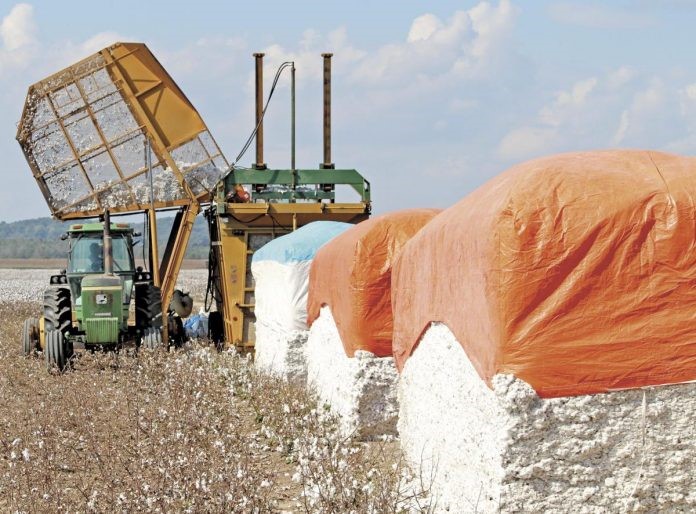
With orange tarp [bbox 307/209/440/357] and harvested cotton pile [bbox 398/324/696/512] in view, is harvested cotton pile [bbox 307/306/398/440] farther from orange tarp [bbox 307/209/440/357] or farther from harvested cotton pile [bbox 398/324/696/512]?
harvested cotton pile [bbox 398/324/696/512]

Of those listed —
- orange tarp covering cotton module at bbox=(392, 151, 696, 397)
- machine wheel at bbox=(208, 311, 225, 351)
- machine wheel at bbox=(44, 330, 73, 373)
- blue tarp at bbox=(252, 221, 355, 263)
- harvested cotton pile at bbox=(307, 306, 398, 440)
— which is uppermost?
orange tarp covering cotton module at bbox=(392, 151, 696, 397)

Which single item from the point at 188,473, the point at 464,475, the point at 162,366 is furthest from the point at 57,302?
the point at 464,475

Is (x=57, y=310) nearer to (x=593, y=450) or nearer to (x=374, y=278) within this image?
(x=374, y=278)

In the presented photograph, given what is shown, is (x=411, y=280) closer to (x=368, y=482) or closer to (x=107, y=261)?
(x=368, y=482)

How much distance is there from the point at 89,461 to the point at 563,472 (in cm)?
432

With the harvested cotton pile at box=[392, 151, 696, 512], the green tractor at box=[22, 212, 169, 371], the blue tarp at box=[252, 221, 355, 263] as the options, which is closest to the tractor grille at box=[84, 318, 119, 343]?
the green tractor at box=[22, 212, 169, 371]

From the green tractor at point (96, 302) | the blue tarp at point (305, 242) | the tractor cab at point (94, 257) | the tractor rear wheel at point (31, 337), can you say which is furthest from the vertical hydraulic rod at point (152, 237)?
the blue tarp at point (305, 242)

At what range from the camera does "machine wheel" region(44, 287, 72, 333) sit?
14117 mm

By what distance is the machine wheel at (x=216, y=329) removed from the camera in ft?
→ 54.7

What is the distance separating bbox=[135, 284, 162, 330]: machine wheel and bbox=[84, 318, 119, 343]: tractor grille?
1001 mm

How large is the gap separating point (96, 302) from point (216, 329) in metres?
3.34

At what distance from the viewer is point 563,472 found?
16.2 ft

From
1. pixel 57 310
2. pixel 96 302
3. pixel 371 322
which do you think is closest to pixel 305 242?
pixel 96 302

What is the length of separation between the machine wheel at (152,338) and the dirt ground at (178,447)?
1068 millimetres
